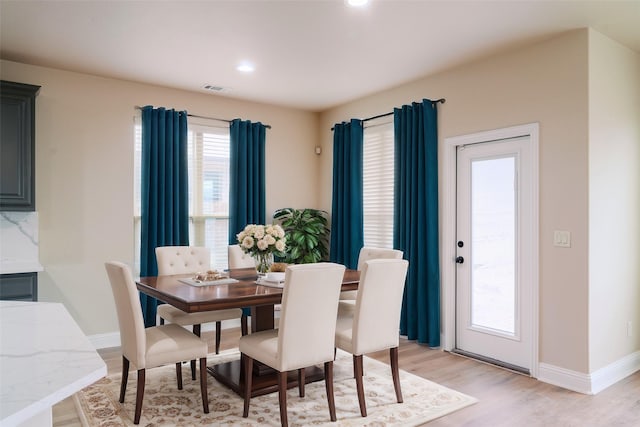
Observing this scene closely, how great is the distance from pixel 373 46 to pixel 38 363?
344cm

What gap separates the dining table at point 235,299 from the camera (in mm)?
2902

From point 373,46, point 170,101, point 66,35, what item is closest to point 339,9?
point 373,46

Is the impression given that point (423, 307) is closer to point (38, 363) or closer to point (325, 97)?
point (325, 97)

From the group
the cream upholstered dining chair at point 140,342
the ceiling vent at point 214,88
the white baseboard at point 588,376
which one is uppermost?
the ceiling vent at point 214,88

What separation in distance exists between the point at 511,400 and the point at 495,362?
0.84 m

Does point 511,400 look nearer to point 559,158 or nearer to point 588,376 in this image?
point 588,376

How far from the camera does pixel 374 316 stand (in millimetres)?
3125

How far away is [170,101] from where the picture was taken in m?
5.16

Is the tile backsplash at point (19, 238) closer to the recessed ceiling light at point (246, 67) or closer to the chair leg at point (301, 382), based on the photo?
the recessed ceiling light at point (246, 67)

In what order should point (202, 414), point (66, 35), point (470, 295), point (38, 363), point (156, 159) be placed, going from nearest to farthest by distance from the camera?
point (38, 363)
point (202, 414)
point (66, 35)
point (470, 295)
point (156, 159)

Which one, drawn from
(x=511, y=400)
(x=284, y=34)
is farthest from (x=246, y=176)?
(x=511, y=400)

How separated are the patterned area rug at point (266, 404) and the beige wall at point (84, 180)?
1.30 metres

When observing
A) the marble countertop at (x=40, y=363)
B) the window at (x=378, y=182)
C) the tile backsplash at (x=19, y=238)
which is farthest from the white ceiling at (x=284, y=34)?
the marble countertop at (x=40, y=363)

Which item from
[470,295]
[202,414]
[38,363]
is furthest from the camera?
[470,295]
